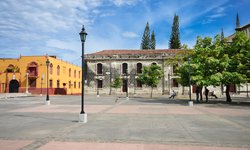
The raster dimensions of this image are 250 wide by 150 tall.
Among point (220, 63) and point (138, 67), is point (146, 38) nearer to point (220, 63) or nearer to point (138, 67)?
point (138, 67)

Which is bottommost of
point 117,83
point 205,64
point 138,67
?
point 117,83

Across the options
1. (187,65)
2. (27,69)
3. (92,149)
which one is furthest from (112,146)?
(27,69)

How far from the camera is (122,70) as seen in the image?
47.1 meters

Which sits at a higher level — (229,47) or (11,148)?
(229,47)

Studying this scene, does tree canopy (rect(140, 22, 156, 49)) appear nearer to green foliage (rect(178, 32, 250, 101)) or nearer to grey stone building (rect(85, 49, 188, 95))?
grey stone building (rect(85, 49, 188, 95))

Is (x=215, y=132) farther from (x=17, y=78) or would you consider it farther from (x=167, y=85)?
(x=17, y=78)

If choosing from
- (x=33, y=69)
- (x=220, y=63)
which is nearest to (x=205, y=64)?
(x=220, y=63)

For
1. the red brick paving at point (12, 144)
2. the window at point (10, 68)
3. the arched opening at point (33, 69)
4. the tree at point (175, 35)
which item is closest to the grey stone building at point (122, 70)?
the arched opening at point (33, 69)

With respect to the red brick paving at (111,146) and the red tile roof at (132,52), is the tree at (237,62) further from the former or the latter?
the red tile roof at (132,52)

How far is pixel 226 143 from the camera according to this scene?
7062 millimetres

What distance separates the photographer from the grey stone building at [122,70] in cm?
4641

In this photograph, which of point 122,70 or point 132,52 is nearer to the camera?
point 122,70

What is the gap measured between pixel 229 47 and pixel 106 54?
27.1 m

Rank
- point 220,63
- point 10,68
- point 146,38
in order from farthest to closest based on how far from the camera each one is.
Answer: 1. point 146,38
2. point 10,68
3. point 220,63
